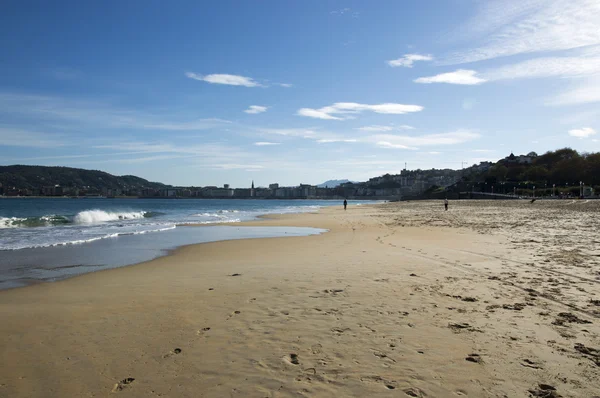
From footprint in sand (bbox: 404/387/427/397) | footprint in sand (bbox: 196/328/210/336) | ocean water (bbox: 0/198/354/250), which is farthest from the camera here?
ocean water (bbox: 0/198/354/250)

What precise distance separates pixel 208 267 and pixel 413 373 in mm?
7256

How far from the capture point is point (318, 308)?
5891mm

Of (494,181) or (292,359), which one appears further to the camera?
(494,181)

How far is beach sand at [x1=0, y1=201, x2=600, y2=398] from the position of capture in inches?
141

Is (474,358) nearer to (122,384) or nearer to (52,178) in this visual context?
(122,384)

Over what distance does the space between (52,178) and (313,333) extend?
203827 mm

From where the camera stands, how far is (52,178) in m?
175

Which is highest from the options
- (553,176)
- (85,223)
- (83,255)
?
(553,176)

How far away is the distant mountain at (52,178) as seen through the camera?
154637 mm

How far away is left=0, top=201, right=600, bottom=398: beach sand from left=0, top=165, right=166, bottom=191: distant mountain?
179 meters

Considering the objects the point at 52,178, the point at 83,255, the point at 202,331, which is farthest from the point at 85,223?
the point at 52,178

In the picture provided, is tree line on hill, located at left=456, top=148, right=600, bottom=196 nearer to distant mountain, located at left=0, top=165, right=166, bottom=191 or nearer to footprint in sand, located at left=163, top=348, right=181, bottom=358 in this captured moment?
footprint in sand, located at left=163, top=348, right=181, bottom=358

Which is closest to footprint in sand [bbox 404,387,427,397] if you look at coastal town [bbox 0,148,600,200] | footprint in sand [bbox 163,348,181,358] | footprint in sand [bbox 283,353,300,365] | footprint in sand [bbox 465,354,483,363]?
footprint in sand [bbox 465,354,483,363]

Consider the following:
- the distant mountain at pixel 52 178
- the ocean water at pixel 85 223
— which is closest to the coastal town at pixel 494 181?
the distant mountain at pixel 52 178
